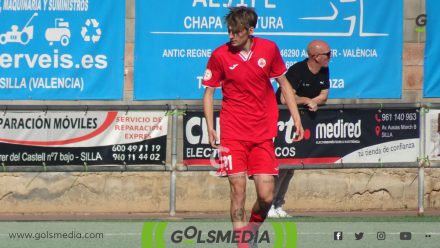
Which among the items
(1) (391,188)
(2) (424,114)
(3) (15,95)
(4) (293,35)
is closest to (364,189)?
(1) (391,188)

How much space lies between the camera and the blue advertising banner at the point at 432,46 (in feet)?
45.6

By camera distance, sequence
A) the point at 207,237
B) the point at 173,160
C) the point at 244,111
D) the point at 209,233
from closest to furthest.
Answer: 1. the point at 244,111
2. the point at 207,237
3. the point at 209,233
4. the point at 173,160

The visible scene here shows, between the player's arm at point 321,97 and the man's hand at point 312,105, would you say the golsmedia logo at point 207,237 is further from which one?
the player's arm at point 321,97

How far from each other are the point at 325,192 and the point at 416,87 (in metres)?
2.21

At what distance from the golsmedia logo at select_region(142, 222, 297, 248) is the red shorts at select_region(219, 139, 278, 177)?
0.53 metres

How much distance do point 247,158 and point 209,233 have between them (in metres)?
1.81

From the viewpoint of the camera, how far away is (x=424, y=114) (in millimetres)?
12344

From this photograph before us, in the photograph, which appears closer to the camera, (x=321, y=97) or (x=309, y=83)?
(x=309, y=83)

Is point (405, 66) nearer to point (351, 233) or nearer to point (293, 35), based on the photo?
point (293, 35)

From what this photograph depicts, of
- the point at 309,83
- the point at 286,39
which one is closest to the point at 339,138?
the point at 309,83

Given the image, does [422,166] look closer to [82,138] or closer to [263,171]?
[82,138]

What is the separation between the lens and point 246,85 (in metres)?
8.12

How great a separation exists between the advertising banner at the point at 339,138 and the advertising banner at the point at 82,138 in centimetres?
43

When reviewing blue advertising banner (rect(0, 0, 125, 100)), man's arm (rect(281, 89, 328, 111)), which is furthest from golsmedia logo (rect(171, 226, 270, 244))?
blue advertising banner (rect(0, 0, 125, 100))
